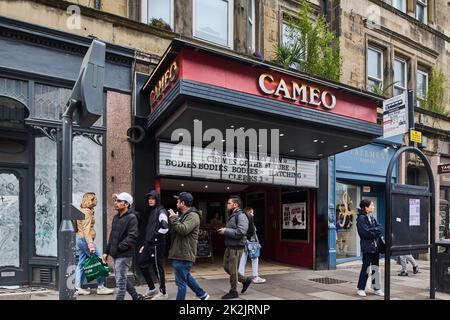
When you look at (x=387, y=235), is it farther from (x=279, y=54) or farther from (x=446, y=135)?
(x=446, y=135)

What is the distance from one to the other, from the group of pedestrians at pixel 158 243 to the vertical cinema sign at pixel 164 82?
75.3 inches

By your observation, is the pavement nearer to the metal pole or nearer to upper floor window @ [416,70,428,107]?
the metal pole

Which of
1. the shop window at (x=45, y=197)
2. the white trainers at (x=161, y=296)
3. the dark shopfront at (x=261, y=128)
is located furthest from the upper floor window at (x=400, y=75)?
the shop window at (x=45, y=197)

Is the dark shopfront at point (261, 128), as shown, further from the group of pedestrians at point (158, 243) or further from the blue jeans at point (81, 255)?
the blue jeans at point (81, 255)

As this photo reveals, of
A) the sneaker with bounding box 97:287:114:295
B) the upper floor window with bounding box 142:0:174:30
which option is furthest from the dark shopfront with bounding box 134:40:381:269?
the sneaker with bounding box 97:287:114:295

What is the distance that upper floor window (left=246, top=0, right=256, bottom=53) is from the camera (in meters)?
11.1

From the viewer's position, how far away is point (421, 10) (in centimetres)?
1644

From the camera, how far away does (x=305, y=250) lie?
459 inches

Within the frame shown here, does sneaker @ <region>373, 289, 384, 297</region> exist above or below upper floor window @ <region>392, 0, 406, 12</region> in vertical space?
below

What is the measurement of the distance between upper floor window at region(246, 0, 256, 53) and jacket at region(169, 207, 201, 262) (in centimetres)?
630

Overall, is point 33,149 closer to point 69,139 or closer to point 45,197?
point 45,197

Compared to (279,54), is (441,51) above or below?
above
